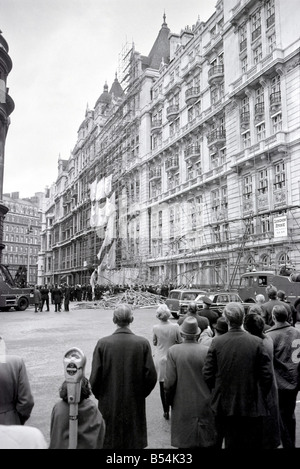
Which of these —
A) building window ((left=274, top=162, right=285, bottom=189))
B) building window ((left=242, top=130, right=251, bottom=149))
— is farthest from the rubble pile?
building window ((left=242, top=130, right=251, bottom=149))

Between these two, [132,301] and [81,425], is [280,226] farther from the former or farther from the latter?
[81,425]

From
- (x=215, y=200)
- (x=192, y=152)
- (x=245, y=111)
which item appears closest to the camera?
(x=245, y=111)

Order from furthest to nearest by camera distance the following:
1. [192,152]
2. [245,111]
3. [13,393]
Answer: [192,152]
[245,111]
[13,393]

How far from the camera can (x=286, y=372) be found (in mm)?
4598

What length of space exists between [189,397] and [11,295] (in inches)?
1008

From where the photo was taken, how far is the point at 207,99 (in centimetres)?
3750

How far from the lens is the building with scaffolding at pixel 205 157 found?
88.8ft

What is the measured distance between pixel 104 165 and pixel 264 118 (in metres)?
34.1

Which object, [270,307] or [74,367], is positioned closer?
[74,367]

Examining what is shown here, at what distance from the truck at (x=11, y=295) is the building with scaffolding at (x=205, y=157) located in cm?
1349

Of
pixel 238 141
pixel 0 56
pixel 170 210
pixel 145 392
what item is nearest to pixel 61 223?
pixel 170 210

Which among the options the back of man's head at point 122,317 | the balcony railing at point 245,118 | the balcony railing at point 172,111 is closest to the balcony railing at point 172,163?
the balcony railing at point 172,111

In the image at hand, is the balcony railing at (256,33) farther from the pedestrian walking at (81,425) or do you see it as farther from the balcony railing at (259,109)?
the pedestrian walking at (81,425)

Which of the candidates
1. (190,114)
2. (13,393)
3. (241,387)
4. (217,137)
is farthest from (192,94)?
(13,393)
